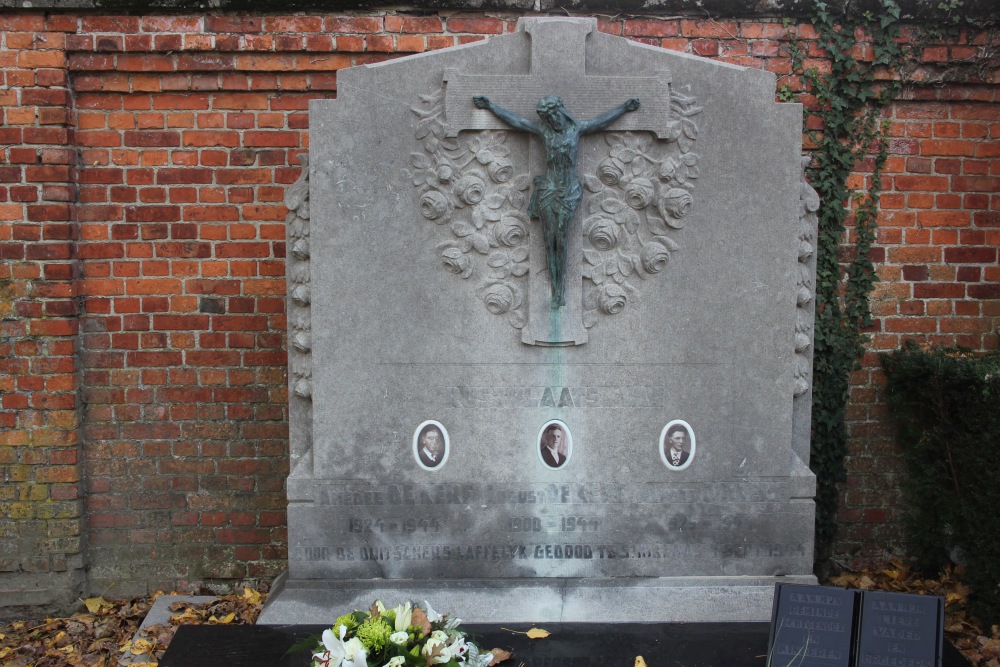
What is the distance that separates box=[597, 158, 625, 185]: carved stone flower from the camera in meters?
3.51

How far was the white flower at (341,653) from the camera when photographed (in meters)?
2.57

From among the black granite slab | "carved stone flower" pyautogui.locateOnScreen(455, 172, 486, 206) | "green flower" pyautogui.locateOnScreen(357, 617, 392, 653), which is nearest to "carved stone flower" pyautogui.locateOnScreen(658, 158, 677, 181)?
"carved stone flower" pyautogui.locateOnScreen(455, 172, 486, 206)

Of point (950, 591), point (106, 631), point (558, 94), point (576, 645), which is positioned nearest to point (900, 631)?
point (576, 645)

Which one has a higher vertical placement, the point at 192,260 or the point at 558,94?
the point at 558,94

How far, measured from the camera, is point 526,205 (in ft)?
11.6

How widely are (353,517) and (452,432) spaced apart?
52 cm

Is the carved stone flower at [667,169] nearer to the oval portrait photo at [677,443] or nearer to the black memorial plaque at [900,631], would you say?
the oval portrait photo at [677,443]

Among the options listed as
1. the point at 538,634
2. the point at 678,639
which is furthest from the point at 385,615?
the point at 678,639

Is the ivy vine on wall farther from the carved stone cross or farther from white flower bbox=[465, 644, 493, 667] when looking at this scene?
white flower bbox=[465, 644, 493, 667]

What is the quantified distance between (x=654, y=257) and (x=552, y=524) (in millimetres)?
1134

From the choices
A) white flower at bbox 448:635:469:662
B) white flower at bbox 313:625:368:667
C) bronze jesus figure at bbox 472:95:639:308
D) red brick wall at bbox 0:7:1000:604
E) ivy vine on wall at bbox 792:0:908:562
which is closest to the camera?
white flower at bbox 313:625:368:667

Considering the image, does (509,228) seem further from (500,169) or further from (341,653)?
(341,653)

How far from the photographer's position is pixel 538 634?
129 inches

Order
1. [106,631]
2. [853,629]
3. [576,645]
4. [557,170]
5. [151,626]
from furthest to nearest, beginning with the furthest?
[106,631]
[151,626]
[557,170]
[576,645]
[853,629]
